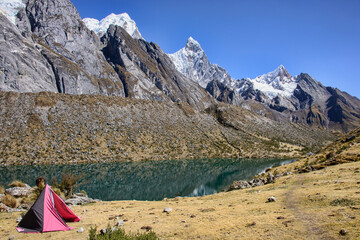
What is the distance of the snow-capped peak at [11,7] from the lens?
552 ft

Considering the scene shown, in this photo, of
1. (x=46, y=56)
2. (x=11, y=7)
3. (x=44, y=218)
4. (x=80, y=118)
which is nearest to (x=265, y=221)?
(x=44, y=218)

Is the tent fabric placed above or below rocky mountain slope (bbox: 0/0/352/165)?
below

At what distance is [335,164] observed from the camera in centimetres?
2455

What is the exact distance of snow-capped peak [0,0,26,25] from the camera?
168375 millimetres

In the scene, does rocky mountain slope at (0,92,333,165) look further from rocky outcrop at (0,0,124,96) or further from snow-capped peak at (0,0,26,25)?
snow-capped peak at (0,0,26,25)

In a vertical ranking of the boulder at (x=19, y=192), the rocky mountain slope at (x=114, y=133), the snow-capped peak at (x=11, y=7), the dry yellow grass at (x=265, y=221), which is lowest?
the dry yellow grass at (x=265, y=221)

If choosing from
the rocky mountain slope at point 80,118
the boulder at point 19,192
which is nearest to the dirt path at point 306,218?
the boulder at point 19,192

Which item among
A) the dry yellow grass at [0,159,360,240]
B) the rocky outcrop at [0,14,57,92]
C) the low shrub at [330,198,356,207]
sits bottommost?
the dry yellow grass at [0,159,360,240]


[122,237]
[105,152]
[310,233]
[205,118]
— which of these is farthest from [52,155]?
[205,118]

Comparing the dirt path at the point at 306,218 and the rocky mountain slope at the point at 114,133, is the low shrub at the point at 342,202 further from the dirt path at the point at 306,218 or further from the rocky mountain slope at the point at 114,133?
the rocky mountain slope at the point at 114,133

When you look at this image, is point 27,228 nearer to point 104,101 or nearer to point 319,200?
point 319,200

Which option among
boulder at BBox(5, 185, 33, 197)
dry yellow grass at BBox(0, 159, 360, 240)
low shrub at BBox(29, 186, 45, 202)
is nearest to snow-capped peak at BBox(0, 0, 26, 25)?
boulder at BBox(5, 185, 33, 197)

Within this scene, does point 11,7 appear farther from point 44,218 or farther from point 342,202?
point 342,202

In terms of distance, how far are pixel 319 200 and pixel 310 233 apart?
4.87 m
